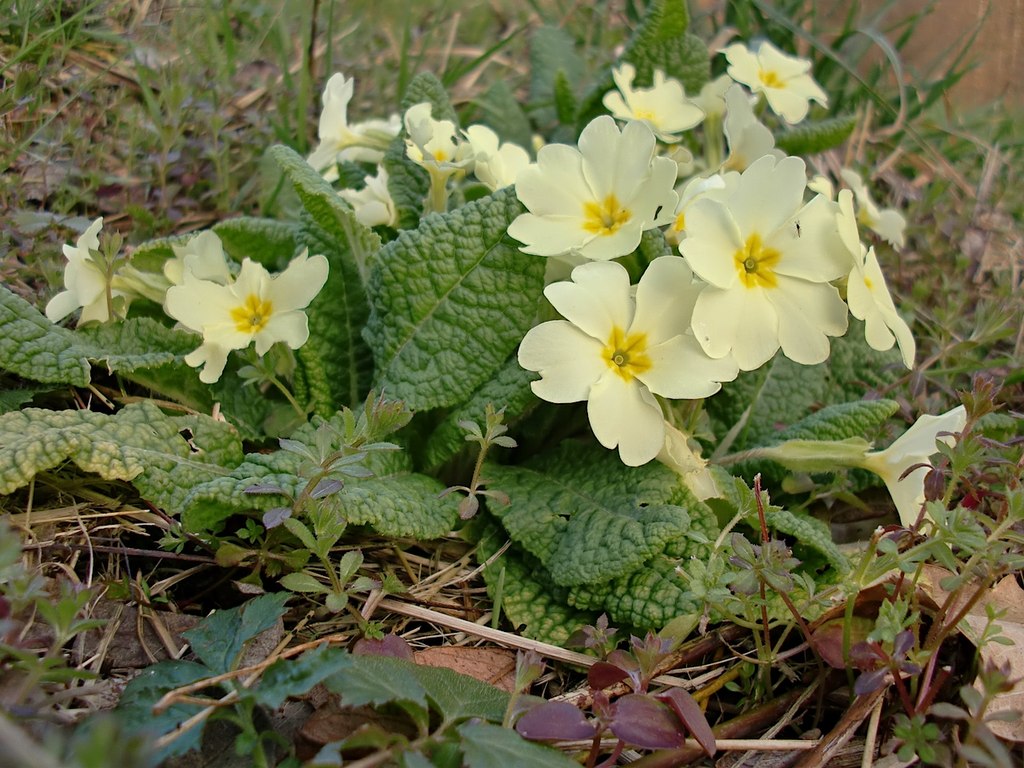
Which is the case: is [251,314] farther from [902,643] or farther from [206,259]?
[902,643]

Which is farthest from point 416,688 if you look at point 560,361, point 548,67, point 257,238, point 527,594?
point 548,67

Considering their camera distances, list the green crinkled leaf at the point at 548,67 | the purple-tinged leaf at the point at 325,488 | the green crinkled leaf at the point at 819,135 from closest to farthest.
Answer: the purple-tinged leaf at the point at 325,488 < the green crinkled leaf at the point at 819,135 < the green crinkled leaf at the point at 548,67

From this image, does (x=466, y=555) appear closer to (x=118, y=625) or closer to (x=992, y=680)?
(x=118, y=625)

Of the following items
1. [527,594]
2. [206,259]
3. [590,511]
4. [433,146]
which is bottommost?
[527,594]

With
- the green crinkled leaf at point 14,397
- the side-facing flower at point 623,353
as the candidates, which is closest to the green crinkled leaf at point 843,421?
the side-facing flower at point 623,353

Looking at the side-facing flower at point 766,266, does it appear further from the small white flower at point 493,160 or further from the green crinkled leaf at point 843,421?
the small white flower at point 493,160

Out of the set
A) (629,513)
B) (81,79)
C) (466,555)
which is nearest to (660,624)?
(629,513)
